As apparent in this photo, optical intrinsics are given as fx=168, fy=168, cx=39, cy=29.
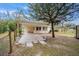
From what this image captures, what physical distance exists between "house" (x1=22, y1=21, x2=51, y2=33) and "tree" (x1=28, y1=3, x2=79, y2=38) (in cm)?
4

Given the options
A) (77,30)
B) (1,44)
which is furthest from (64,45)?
(1,44)

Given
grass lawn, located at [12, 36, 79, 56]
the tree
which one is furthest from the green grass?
the tree

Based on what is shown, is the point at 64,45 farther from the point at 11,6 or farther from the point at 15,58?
the point at 11,6

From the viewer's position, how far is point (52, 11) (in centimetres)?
167

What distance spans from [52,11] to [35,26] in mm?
225

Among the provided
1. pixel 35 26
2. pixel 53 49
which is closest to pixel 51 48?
pixel 53 49

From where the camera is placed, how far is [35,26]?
167cm

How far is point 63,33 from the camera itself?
65.1 inches

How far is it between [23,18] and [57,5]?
1.17 feet

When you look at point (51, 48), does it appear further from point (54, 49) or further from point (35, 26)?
point (35, 26)

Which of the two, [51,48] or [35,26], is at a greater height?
[35,26]

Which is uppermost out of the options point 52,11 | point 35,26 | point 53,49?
point 52,11

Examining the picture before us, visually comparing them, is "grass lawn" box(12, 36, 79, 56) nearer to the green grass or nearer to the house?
the green grass

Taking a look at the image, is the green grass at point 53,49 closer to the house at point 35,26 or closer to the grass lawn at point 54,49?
the grass lawn at point 54,49
